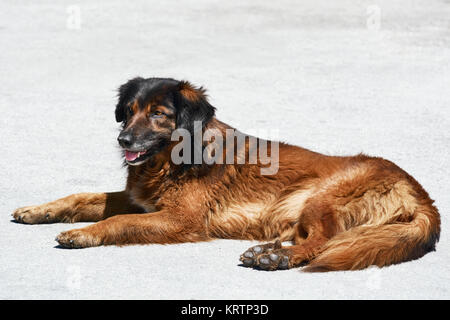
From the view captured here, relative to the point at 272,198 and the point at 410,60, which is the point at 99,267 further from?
the point at 410,60

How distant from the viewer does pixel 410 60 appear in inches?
433

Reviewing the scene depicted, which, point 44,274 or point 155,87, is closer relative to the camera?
point 44,274

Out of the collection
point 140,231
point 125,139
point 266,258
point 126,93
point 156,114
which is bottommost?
point 266,258

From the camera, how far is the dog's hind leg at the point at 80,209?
591cm

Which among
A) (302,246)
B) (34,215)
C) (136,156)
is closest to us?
(302,246)

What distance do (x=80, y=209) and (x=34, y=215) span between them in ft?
1.10

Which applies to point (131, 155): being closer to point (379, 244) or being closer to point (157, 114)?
point (157, 114)

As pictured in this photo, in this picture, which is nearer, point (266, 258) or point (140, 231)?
point (266, 258)

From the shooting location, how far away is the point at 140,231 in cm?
556

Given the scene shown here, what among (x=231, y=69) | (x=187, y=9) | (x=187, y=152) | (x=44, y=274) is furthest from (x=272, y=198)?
(x=187, y=9)

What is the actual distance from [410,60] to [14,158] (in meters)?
5.84

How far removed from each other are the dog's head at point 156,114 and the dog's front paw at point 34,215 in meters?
0.71

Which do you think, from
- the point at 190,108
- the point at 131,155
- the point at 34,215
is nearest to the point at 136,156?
the point at 131,155

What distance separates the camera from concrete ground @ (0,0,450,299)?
4.94 meters
